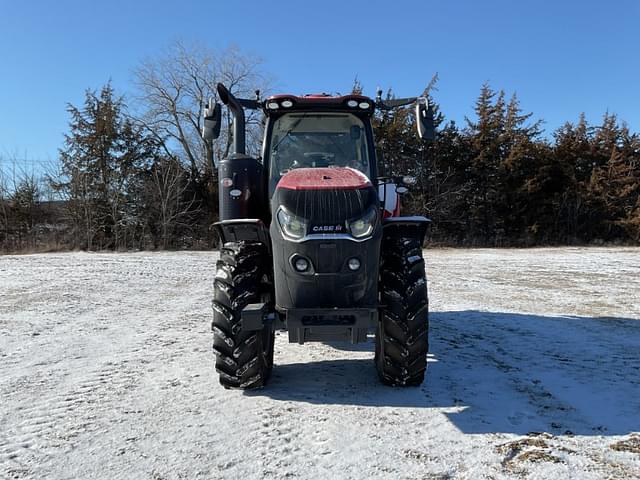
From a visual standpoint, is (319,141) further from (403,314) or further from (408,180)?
(403,314)

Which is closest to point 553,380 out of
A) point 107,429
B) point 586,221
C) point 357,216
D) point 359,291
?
point 359,291

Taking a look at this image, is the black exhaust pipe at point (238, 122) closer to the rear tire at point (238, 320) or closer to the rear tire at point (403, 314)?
the rear tire at point (238, 320)

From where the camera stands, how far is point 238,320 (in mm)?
3848

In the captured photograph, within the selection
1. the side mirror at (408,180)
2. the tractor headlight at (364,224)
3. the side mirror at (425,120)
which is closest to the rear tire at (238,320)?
the tractor headlight at (364,224)

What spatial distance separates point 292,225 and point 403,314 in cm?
116

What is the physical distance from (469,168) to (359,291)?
26.7 metres

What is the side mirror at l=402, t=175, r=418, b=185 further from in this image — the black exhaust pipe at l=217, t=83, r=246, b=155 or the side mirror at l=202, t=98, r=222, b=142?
the side mirror at l=202, t=98, r=222, b=142

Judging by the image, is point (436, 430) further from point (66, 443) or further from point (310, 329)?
point (66, 443)

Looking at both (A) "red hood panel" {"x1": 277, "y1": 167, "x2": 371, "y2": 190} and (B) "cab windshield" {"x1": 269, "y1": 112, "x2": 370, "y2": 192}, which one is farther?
(B) "cab windshield" {"x1": 269, "y1": 112, "x2": 370, "y2": 192}

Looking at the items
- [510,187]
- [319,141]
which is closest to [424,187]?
[510,187]

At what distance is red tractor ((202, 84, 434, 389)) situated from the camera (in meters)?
3.53

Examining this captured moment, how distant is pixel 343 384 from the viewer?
424 cm

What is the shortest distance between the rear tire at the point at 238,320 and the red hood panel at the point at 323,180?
715 mm

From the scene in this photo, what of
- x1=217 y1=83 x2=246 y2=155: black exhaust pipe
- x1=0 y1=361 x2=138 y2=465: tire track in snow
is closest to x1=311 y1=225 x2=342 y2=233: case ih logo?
x1=217 y1=83 x2=246 y2=155: black exhaust pipe
